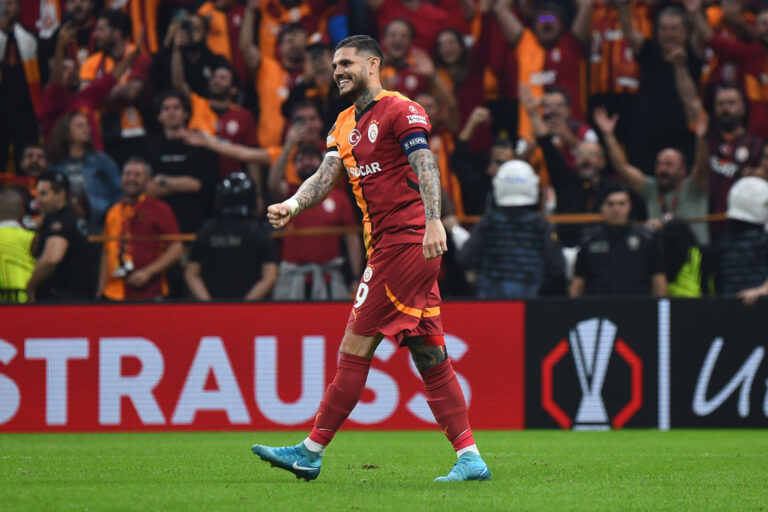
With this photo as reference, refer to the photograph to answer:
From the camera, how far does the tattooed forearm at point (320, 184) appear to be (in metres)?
5.95

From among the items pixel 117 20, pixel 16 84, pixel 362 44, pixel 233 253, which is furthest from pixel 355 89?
pixel 16 84

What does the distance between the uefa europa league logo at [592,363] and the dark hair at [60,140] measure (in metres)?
5.84

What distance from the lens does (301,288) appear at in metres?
11.1

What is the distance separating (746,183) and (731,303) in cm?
120

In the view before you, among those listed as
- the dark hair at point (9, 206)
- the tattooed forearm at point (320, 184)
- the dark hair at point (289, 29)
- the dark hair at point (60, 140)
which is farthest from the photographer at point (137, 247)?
the tattooed forearm at point (320, 184)

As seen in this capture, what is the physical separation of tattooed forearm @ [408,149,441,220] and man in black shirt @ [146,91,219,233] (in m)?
6.61

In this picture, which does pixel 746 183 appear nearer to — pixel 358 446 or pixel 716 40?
pixel 716 40

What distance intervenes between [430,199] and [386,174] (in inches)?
16.8

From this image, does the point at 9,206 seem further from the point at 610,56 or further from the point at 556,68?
the point at 610,56

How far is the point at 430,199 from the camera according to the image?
555 cm

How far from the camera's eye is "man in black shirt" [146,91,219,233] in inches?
469

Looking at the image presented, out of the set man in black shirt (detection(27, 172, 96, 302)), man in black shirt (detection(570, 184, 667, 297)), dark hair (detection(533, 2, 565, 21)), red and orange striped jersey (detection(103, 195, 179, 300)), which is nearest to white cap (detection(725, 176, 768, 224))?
man in black shirt (detection(570, 184, 667, 297))

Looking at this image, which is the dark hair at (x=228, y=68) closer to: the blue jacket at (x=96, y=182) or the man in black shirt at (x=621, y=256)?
the blue jacket at (x=96, y=182)

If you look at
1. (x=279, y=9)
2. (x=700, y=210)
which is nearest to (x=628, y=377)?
(x=700, y=210)
